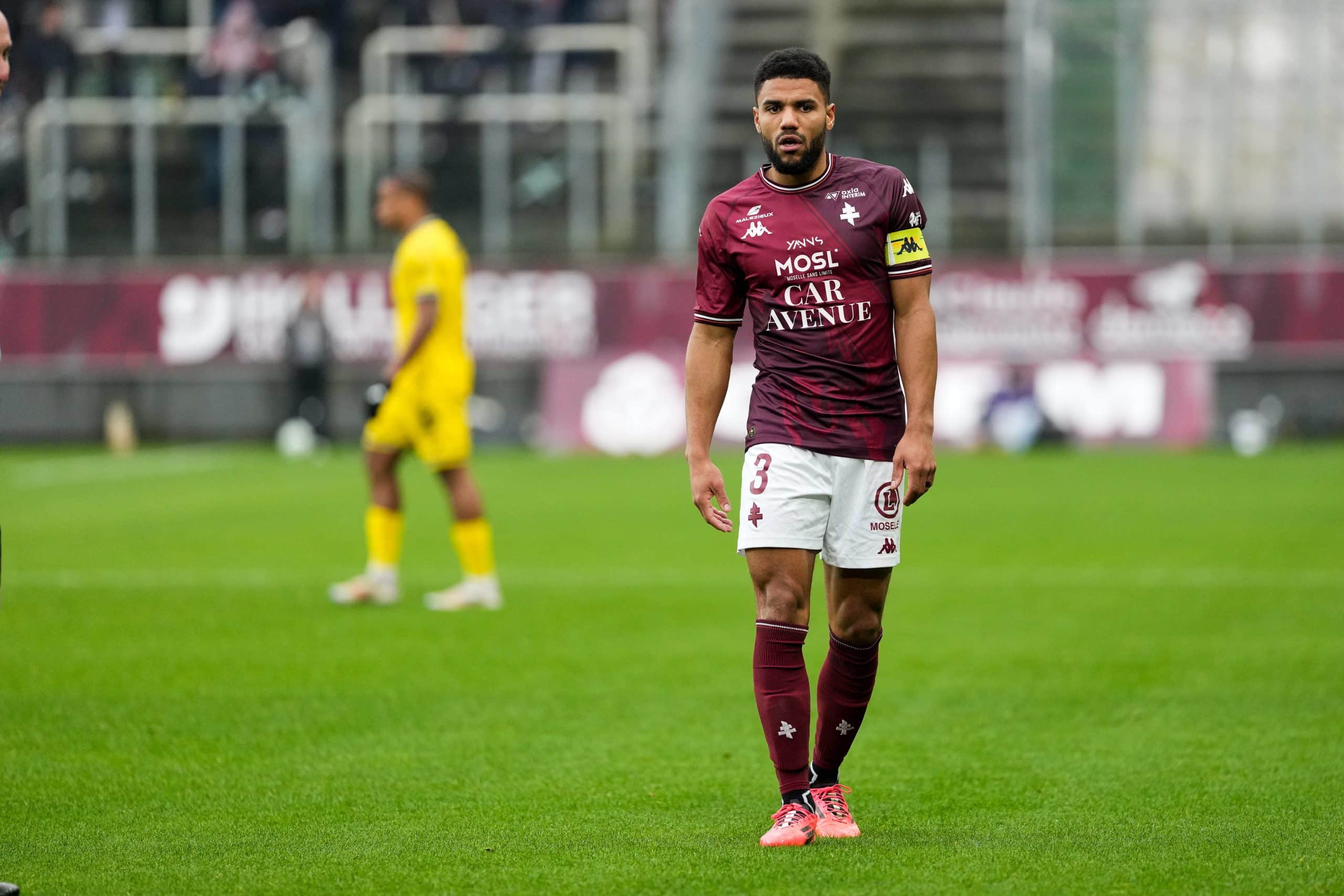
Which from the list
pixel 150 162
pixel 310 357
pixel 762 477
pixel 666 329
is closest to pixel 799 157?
pixel 762 477

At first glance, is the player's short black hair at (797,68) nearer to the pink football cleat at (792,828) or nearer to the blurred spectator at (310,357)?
the pink football cleat at (792,828)

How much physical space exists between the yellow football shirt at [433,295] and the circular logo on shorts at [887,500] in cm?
508

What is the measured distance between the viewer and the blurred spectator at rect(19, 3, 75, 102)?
26.1m

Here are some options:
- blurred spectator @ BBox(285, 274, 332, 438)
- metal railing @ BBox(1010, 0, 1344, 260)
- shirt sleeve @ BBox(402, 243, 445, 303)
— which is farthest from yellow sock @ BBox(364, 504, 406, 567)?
metal railing @ BBox(1010, 0, 1344, 260)

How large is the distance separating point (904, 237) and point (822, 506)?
787 mm

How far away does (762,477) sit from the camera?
16.8 feet

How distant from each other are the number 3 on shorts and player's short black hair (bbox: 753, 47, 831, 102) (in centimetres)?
101

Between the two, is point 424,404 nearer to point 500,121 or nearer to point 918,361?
point 918,361

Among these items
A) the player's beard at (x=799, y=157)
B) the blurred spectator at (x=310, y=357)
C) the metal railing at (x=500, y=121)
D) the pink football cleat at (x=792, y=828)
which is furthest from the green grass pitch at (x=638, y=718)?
the metal railing at (x=500, y=121)

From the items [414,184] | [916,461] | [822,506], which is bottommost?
[822,506]

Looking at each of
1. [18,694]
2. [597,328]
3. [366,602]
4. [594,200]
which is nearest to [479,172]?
[594,200]

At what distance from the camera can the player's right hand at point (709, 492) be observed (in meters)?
5.20

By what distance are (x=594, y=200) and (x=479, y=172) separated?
170 cm

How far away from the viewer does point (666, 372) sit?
74.7ft
